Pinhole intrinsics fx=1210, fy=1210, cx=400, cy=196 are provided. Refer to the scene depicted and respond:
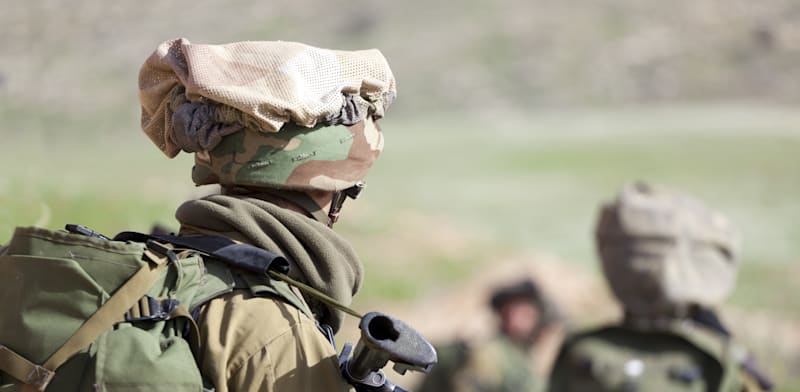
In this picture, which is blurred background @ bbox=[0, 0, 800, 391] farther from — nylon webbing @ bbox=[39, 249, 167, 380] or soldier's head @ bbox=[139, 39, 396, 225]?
nylon webbing @ bbox=[39, 249, 167, 380]

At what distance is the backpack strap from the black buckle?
22mm

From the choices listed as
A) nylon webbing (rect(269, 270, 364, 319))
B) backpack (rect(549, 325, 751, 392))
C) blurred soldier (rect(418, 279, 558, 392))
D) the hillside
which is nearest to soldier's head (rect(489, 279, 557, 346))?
blurred soldier (rect(418, 279, 558, 392))

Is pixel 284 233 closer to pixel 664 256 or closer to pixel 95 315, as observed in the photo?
pixel 95 315

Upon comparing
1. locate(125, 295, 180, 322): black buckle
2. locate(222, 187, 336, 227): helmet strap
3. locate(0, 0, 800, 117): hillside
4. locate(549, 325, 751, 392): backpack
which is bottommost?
locate(0, 0, 800, 117): hillside

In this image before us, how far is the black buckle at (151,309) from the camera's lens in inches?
103

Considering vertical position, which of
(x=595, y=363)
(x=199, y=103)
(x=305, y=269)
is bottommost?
(x=595, y=363)

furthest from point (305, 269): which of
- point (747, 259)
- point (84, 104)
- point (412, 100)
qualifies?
point (412, 100)

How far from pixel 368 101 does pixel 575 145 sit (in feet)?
112

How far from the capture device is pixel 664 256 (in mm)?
7004

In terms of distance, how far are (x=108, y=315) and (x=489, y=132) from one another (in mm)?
40515

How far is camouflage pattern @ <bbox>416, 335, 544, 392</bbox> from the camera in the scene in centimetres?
1081

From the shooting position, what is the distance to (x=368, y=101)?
3143 millimetres

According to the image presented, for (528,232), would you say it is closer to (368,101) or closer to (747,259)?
(747,259)

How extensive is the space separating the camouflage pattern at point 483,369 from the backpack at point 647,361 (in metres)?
3.45
